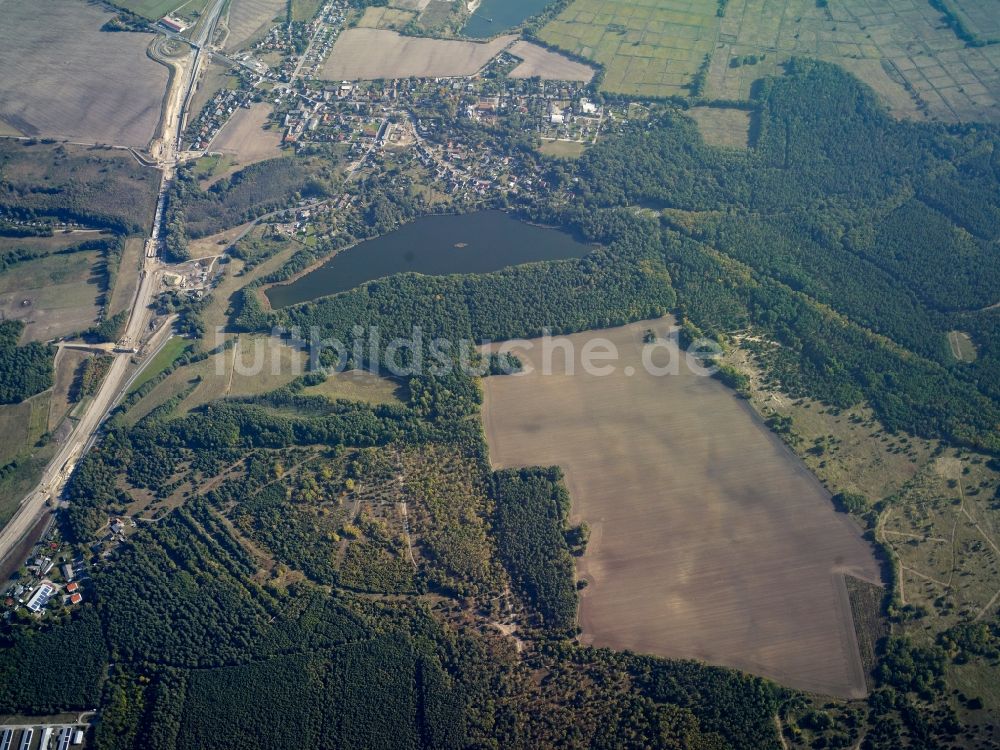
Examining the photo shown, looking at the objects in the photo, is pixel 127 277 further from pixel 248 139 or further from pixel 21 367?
pixel 248 139

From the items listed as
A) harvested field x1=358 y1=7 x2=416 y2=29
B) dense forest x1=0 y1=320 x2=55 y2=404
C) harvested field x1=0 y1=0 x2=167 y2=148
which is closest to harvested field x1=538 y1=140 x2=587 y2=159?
harvested field x1=358 y1=7 x2=416 y2=29

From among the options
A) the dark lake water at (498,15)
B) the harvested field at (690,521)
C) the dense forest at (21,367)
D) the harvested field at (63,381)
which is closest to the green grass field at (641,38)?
the dark lake water at (498,15)

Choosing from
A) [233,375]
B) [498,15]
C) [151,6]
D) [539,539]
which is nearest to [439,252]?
[233,375]

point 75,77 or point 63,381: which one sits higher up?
point 75,77

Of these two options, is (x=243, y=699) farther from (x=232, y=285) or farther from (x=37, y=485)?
(x=232, y=285)

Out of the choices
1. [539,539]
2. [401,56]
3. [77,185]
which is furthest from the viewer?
[401,56]
